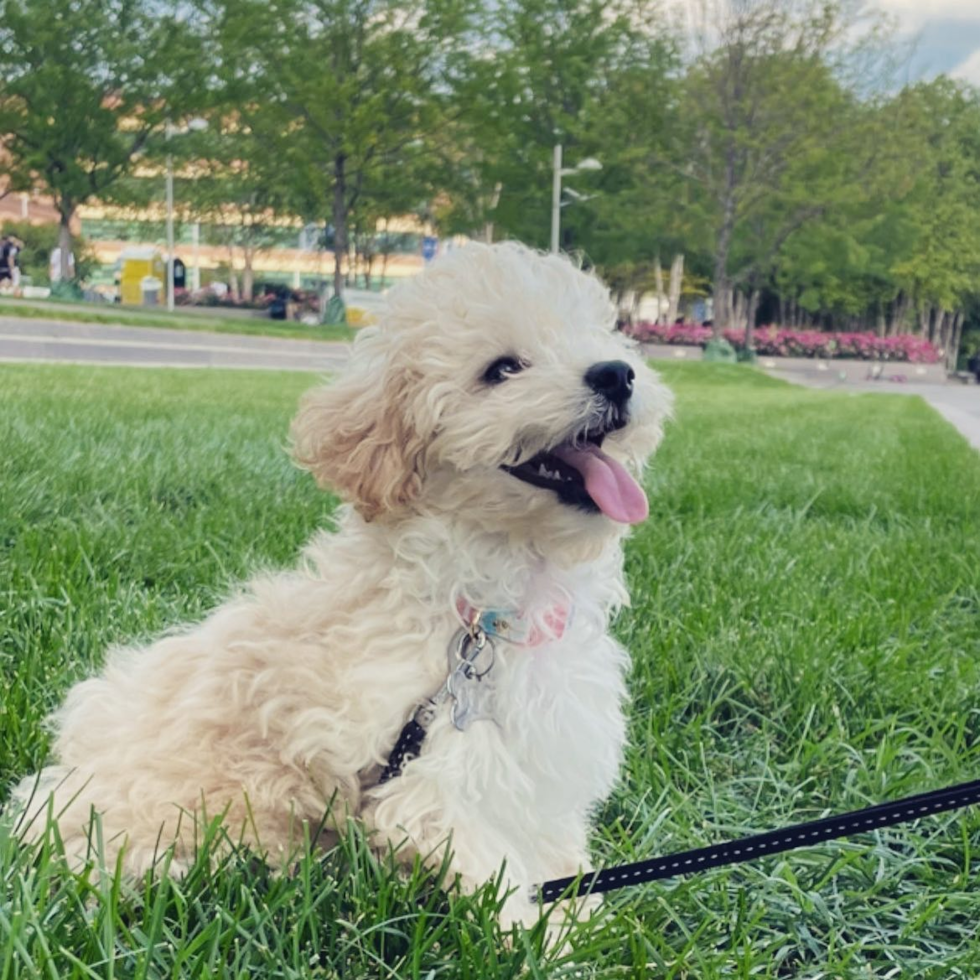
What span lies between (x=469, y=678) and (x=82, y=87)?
104 feet

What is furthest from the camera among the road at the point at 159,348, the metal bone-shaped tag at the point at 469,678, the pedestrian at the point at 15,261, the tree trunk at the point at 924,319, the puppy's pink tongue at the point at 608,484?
the tree trunk at the point at 924,319

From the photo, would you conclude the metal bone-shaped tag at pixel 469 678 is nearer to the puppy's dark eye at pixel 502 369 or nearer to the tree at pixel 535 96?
the puppy's dark eye at pixel 502 369

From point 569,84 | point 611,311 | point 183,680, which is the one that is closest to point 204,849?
point 183,680

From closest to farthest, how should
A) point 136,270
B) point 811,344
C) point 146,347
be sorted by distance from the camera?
point 146,347
point 811,344
point 136,270

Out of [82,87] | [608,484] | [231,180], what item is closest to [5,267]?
[82,87]

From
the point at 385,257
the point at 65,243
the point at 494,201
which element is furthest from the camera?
the point at 385,257

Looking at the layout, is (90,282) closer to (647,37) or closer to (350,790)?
(647,37)

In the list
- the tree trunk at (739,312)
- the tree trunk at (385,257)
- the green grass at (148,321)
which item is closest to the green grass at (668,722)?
the green grass at (148,321)

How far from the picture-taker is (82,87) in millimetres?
28547

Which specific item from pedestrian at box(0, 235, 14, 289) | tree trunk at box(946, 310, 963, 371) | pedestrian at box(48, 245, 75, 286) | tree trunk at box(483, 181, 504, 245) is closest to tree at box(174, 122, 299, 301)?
pedestrian at box(48, 245, 75, 286)

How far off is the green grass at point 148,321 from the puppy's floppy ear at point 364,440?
20260 mm

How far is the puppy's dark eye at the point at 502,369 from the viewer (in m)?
2.03

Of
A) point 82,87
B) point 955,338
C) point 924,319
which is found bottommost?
point 955,338

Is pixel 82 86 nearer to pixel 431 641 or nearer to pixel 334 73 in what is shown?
pixel 334 73
